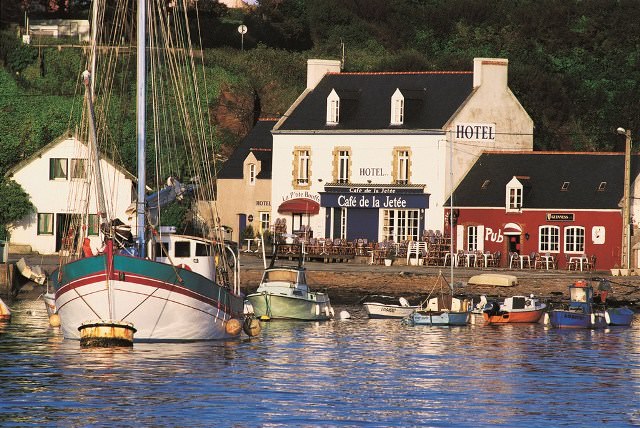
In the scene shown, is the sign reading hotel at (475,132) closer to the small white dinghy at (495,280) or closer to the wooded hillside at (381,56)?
the small white dinghy at (495,280)

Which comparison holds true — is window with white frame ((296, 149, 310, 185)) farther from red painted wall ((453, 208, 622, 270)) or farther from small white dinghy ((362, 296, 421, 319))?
small white dinghy ((362, 296, 421, 319))

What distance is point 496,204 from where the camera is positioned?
7731 centimetres

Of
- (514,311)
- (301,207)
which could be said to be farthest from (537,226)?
(514,311)

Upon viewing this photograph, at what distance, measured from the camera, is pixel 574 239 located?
2977 inches

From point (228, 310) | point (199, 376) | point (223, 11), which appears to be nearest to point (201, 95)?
point (223, 11)

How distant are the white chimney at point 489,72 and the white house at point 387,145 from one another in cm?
5

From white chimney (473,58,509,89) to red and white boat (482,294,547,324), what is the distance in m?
23.0

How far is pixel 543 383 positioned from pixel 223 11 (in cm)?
8310

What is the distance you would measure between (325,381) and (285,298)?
17992mm

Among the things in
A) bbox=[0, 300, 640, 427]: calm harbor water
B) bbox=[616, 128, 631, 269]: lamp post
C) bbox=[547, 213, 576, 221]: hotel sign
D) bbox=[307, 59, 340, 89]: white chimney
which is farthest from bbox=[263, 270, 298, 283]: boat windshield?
bbox=[307, 59, 340, 89]: white chimney

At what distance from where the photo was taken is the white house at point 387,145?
80562 millimetres

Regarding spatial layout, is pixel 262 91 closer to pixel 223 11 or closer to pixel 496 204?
pixel 223 11

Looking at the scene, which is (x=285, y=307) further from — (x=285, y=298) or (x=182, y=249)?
(x=182, y=249)

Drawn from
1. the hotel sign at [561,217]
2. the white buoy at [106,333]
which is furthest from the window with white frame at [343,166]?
the white buoy at [106,333]
